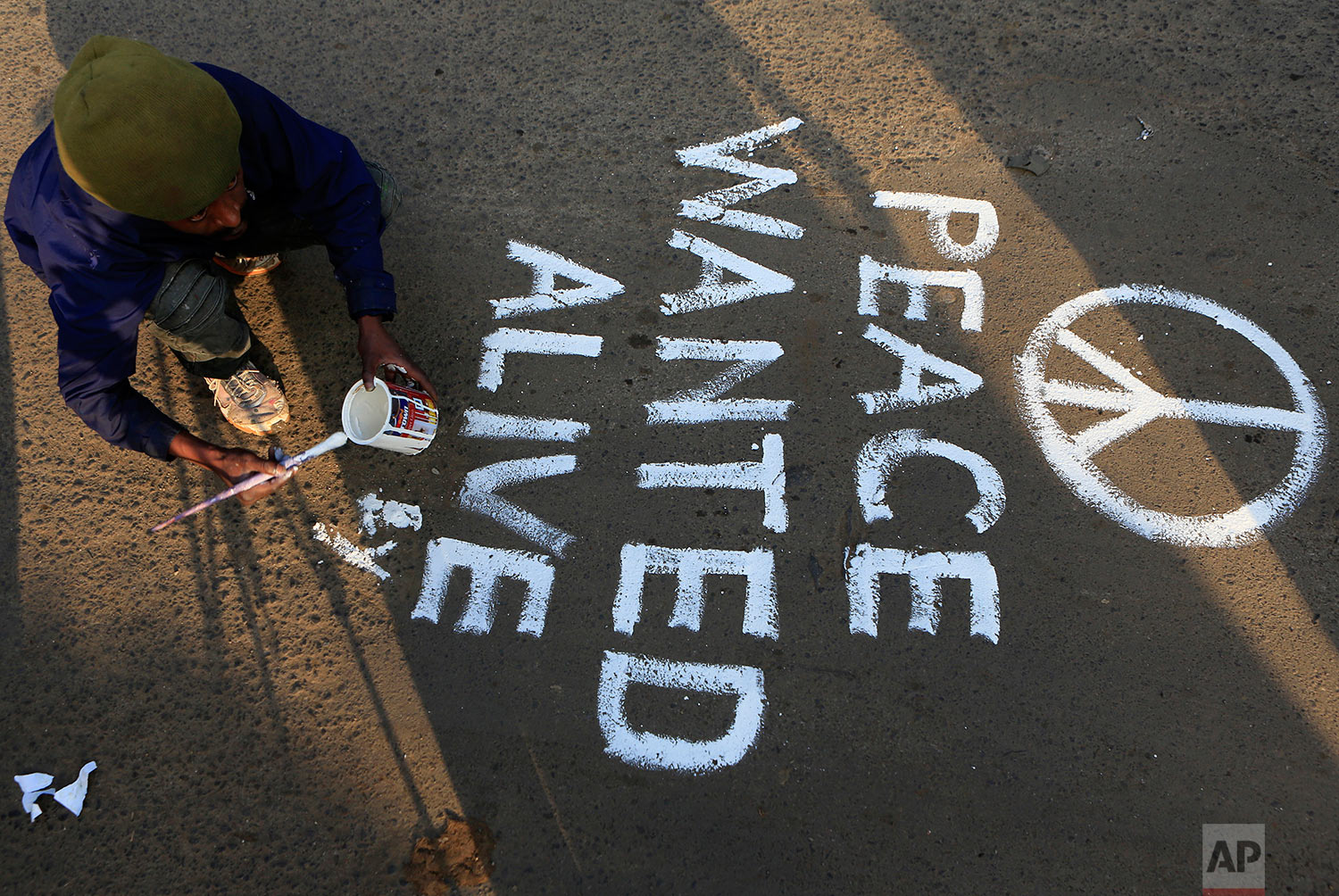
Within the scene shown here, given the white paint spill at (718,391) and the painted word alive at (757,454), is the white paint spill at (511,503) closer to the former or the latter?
the painted word alive at (757,454)

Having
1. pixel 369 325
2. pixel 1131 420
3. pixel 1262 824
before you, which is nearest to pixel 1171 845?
pixel 1262 824

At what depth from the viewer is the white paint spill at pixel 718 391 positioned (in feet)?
8.83

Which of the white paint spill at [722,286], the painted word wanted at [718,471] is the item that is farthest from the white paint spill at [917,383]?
the white paint spill at [722,286]

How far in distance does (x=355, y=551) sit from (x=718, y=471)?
1.16 meters

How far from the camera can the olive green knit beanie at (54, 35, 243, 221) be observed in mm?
1864

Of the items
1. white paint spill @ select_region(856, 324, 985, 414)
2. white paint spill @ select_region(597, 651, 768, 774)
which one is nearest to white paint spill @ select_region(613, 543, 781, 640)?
white paint spill @ select_region(597, 651, 768, 774)

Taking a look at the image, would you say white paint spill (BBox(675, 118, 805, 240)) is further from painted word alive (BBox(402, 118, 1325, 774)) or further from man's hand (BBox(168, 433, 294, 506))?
man's hand (BBox(168, 433, 294, 506))

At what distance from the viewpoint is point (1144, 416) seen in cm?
263

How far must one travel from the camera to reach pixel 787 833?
2.10 meters

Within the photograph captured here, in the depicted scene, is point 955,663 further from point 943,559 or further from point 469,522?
point 469,522

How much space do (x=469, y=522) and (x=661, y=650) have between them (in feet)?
2.40

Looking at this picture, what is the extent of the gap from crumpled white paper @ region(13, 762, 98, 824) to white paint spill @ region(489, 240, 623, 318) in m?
1.84

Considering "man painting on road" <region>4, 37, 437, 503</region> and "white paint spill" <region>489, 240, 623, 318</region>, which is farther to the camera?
"white paint spill" <region>489, 240, 623, 318</region>

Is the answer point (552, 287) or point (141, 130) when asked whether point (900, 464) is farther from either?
point (141, 130)
